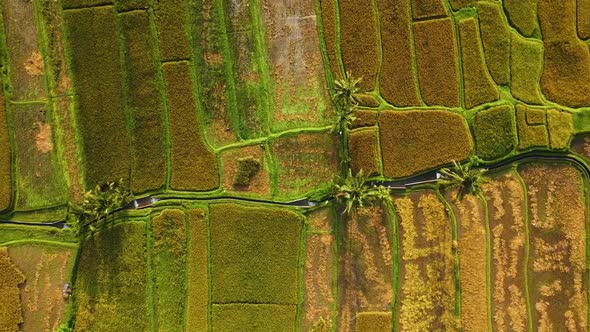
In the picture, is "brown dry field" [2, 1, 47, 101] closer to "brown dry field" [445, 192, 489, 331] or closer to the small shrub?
the small shrub

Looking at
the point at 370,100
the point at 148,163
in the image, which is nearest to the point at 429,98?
the point at 370,100

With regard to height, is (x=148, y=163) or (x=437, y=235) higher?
(x=148, y=163)

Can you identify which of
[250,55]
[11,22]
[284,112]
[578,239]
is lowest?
[578,239]

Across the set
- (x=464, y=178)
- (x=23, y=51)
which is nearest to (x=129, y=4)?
(x=23, y=51)

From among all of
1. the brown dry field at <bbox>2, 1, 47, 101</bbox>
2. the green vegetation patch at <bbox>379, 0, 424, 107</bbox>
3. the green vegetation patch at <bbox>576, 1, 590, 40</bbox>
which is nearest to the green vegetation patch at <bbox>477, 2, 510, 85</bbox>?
the green vegetation patch at <bbox>576, 1, 590, 40</bbox>

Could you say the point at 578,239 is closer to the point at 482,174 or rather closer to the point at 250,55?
the point at 482,174

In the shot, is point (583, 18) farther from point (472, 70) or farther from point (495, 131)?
point (495, 131)
